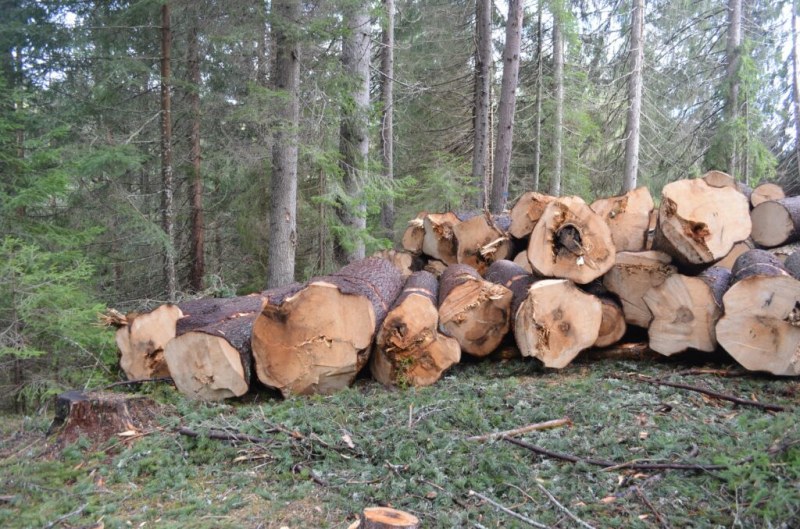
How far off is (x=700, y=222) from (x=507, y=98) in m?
5.52

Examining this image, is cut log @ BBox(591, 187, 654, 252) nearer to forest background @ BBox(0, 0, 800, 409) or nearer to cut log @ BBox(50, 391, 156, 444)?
forest background @ BBox(0, 0, 800, 409)

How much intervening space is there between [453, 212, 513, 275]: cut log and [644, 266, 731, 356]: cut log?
2014 mm

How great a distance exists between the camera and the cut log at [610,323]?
479 centimetres

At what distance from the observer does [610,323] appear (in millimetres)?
4797

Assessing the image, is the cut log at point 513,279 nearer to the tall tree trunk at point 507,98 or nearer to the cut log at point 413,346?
the cut log at point 413,346

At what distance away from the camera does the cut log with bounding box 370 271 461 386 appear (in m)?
4.36

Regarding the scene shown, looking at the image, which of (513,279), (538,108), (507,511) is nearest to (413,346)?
(513,279)

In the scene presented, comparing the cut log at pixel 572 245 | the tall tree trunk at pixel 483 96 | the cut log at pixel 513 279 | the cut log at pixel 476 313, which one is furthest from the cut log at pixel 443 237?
the tall tree trunk at pixel 483 96

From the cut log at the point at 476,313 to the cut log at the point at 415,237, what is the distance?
86.2 inches

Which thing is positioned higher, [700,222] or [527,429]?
[700,222]

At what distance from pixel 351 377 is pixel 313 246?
20.7 ft

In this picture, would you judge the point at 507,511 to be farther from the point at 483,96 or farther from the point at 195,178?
the point at 483,96

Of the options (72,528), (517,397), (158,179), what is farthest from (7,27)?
(517,397)

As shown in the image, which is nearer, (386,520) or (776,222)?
(386,520)
